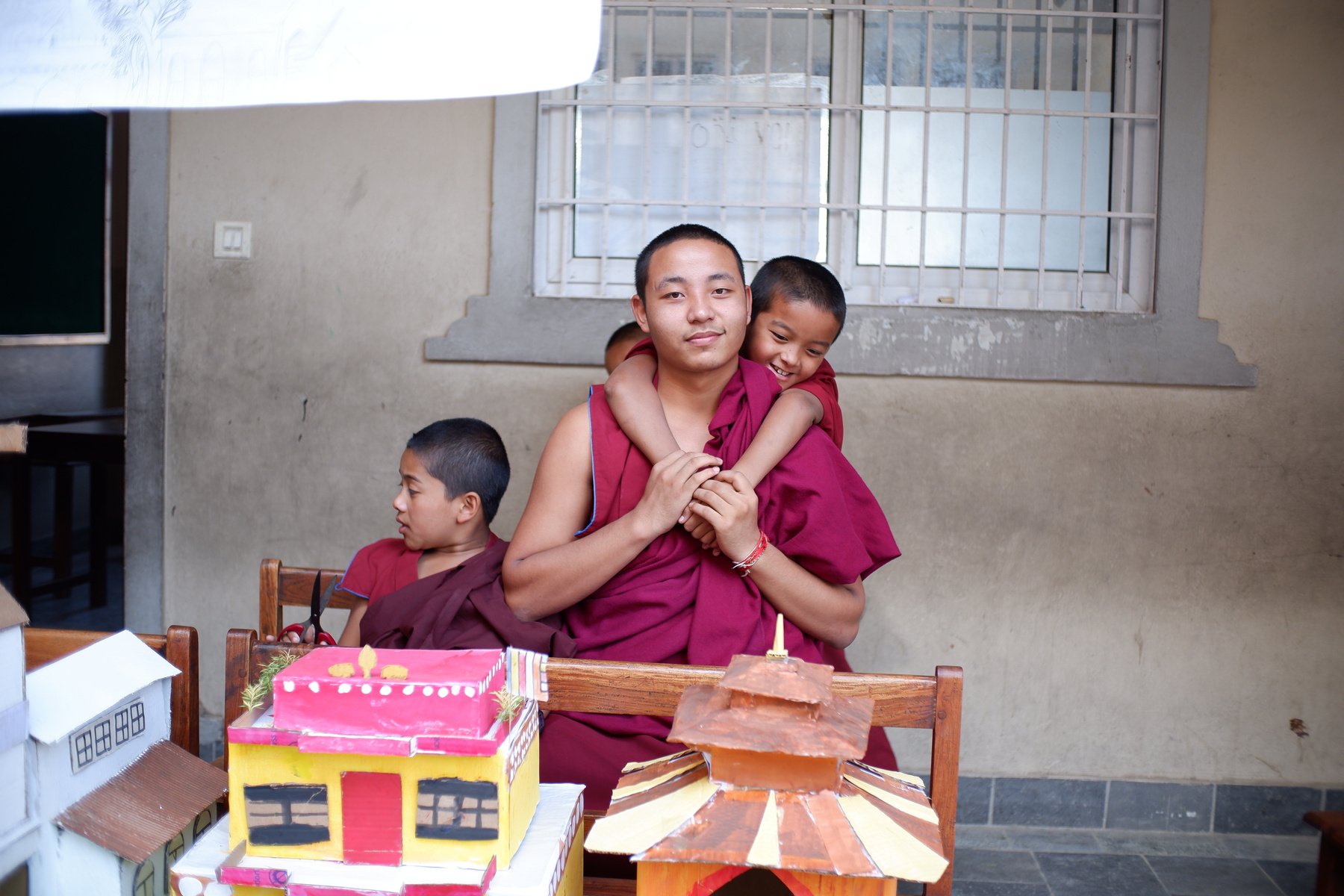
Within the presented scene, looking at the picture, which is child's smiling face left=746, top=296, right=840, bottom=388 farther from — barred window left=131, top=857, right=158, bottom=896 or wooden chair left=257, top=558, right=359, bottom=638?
barred window left=131, top=857, right=158, bottom=896

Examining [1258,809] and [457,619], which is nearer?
[457,619]

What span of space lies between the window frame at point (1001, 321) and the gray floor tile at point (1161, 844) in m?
1.39

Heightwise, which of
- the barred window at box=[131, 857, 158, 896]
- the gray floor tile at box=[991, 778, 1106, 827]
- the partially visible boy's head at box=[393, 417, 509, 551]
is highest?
the partially visible boy's head at box=[393, 417, 509, 551]

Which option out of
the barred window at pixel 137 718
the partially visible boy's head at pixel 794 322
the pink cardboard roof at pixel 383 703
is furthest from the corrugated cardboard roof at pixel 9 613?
the partially visible boy's head at pixel 794 322

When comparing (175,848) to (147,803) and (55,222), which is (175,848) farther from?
(55,222)

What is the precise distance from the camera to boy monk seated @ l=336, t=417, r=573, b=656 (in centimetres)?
196

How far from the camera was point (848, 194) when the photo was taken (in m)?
3.22

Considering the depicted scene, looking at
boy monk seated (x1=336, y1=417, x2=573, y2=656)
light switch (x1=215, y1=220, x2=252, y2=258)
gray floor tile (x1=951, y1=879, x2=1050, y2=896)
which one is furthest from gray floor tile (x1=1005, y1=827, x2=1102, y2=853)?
light switch (x1=215, y1=220, x2=252, y2=258)

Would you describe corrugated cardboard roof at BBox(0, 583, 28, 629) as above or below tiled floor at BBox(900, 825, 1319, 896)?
above

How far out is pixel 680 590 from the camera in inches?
75.4

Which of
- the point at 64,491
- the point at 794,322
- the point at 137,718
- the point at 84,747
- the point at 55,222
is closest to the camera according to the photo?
the point at 84,747

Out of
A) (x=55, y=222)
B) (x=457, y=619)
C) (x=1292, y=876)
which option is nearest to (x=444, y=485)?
(x=457, y=619)

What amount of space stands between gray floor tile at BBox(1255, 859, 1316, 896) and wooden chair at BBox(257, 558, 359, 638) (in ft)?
8.72

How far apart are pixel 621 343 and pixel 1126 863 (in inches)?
82.4
